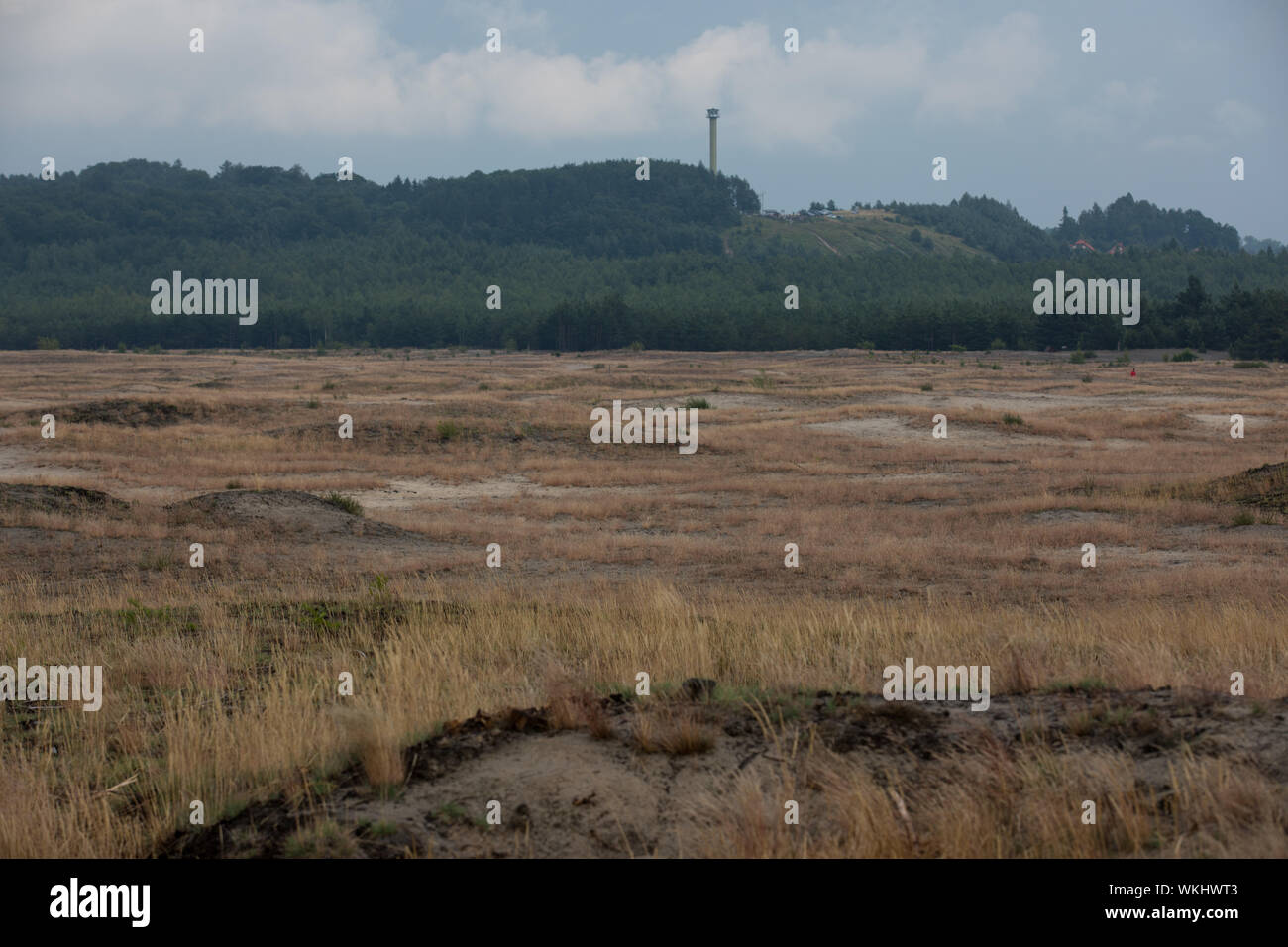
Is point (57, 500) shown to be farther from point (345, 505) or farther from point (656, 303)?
point (656, 303)

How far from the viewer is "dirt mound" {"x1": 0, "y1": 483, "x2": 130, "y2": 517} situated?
793 inches

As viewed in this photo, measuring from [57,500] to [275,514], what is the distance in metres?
4.76

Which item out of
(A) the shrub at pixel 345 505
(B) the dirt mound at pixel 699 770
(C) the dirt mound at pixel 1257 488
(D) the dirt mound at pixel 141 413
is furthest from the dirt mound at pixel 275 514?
(D) the dirt mound at pixel 141 413

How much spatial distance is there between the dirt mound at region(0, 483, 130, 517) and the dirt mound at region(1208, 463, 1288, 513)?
888 inches

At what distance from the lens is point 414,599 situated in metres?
12.2

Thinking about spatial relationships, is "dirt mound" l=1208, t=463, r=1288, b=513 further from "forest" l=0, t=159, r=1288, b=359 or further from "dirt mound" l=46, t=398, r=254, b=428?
"forest" l=0, t=159, r=1288, b=359

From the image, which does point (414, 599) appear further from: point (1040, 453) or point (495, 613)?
point (1040, 453)

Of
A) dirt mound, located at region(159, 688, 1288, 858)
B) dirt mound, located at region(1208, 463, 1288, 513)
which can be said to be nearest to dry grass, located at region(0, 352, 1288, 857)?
dirt mound, located at region(159, 688, 1288, 858)

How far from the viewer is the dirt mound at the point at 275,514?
63.3 feet

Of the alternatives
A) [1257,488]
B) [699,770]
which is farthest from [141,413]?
[699,770]
